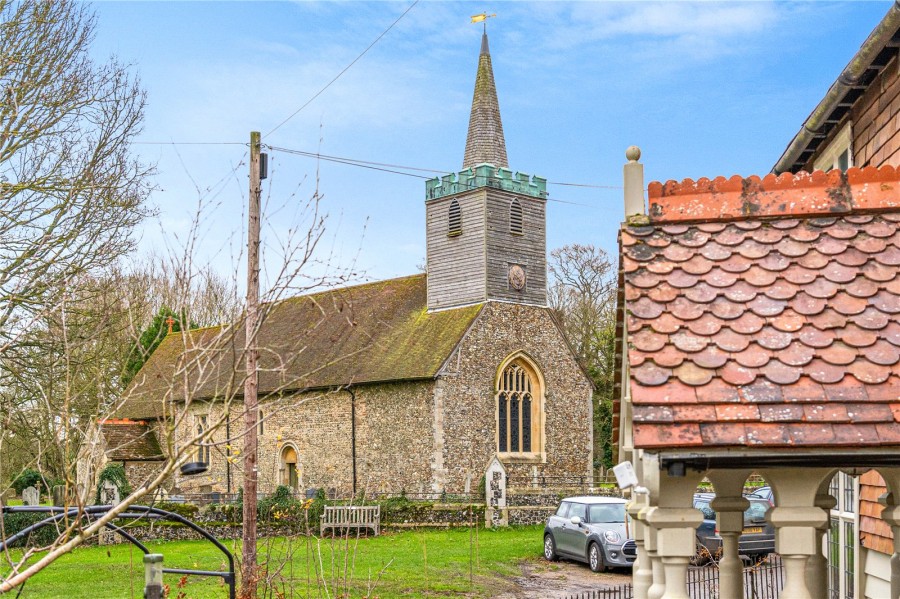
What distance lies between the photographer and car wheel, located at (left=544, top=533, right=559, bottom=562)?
2166cm

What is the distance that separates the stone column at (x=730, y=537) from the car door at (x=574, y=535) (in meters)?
14.8

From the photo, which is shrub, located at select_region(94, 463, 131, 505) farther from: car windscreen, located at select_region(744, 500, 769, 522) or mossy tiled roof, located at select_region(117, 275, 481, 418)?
car windscreen, located at select_region(744, 500, 769, 522)

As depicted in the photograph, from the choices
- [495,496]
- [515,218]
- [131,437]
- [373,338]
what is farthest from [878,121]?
[131,437]

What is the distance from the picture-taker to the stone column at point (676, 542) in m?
4.27

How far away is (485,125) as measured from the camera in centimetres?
3641

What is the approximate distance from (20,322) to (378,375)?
1858 centimetres

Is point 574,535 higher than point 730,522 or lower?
lower

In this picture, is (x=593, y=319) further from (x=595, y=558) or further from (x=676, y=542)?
(x=676, y=542)

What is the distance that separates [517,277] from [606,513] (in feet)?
52.7

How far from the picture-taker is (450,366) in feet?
108

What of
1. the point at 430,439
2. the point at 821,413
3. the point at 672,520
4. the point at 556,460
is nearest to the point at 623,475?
the point at 672,520

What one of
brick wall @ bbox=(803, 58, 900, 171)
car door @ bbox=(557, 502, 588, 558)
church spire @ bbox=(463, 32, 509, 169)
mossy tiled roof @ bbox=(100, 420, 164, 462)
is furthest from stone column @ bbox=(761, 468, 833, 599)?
church spire @ bbox=(463, 32, 509, 169)

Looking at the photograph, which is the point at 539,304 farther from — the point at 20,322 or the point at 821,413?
the point at 821,413

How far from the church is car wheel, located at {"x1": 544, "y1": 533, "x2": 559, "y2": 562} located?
10.2 metres
